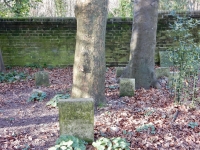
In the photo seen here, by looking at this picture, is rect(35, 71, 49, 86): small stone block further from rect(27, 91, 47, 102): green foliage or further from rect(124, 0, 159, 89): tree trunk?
rect(124, 0, 159, 89): tree trunk

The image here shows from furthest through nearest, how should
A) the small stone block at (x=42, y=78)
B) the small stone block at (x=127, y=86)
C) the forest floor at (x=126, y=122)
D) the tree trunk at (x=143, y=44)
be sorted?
the small stone block at (x=42, y=78) < the tree trunk at (x=143, y=44) < the small stone block at (x=127, y=86) < the forest floor at (x=126, y=122)

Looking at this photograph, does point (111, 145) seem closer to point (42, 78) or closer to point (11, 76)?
point (42, 78)

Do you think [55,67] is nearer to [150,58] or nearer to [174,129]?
[150,58]

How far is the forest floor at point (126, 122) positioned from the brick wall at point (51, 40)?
4.18 m

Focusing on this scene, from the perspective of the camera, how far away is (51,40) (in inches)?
409

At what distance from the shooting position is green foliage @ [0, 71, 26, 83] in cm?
849

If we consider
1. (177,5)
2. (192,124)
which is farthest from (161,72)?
(177,5)

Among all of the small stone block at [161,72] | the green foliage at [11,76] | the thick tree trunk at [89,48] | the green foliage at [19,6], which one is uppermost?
the green foliage at [19,6]

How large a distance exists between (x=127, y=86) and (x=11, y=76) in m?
4.79

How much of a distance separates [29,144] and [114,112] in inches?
67.7

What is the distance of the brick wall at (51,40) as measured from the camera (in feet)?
33.7

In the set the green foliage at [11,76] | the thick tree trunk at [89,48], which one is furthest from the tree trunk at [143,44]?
the green foliage at [11,76]

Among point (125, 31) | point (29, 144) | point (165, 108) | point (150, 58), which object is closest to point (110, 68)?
point (125, 31)

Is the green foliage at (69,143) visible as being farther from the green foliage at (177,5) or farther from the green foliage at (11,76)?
the green foliage at (177,5)
